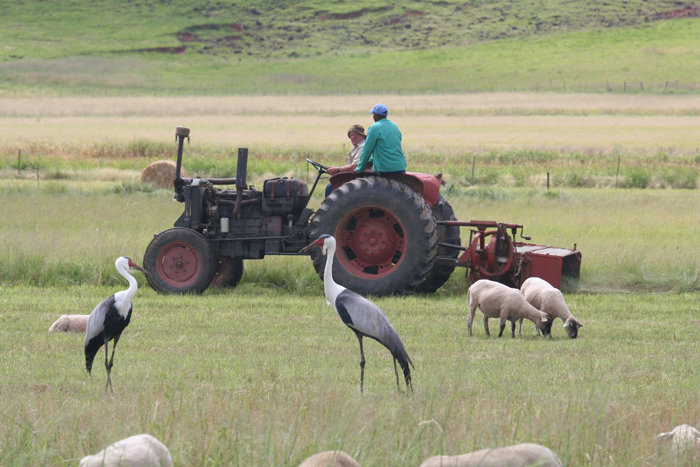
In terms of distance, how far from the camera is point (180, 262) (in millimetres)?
10641

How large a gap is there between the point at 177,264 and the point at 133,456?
22.8 feet

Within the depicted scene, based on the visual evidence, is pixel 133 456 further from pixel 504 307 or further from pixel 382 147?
pixel 382 147

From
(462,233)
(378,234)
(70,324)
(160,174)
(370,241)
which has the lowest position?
(70,324)

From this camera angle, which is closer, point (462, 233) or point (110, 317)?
point (110, 317)

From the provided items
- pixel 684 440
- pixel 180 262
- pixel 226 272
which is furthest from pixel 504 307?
pixel 180 262

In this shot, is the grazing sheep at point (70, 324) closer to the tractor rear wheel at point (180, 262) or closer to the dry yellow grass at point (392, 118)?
the tractor rear wheel at point (180, 262)

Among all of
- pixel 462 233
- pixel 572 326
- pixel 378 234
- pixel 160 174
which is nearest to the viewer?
pixel 572 326

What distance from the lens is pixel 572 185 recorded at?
1035 inches

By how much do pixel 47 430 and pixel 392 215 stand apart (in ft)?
21.1

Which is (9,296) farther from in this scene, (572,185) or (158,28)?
(158,28)

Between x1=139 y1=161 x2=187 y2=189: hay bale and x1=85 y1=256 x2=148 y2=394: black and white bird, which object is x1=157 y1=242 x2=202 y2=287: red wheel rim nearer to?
x1=85 y1=256 x2=148 y2=394: black and white bird

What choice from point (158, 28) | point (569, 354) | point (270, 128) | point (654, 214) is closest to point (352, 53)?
point (158, 28)

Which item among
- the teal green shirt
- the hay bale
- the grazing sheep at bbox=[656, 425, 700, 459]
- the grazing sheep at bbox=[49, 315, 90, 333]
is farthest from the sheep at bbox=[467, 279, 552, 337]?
the hay bale

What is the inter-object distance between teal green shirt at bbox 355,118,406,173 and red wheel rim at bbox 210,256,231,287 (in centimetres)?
229
